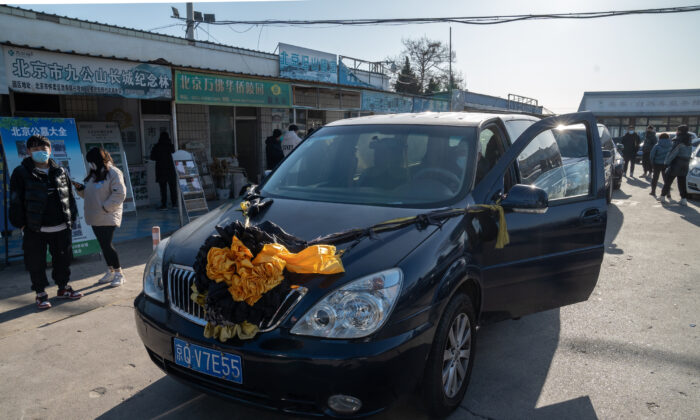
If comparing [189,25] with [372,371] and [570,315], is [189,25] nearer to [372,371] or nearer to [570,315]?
[570,315]

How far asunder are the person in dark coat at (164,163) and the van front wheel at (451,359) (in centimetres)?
911

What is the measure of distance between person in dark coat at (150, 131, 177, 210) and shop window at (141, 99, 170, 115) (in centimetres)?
103

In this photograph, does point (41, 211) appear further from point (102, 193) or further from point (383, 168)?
point (383, 168)

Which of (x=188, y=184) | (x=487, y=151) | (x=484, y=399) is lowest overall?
(x=484, y=399)

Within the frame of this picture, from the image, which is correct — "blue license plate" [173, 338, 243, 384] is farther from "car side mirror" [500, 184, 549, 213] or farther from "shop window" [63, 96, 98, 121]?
"shop window" [63, 96, 98, 121]

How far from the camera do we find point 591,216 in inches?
157

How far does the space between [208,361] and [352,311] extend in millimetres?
813

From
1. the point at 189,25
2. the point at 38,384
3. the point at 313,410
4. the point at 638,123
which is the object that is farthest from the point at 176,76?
the point at 638,123

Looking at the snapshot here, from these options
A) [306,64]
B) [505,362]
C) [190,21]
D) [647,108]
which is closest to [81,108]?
[190,21]

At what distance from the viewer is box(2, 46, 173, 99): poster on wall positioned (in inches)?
245

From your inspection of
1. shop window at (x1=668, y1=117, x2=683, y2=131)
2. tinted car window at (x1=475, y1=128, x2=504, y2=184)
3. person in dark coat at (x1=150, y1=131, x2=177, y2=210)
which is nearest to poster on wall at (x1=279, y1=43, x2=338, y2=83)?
person in dark coat at (x1=150, y1=131, x2=177, y2=210)

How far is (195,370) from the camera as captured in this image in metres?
2.64

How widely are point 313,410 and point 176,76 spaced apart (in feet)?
22.8

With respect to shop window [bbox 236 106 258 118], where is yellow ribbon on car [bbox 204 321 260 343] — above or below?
below
